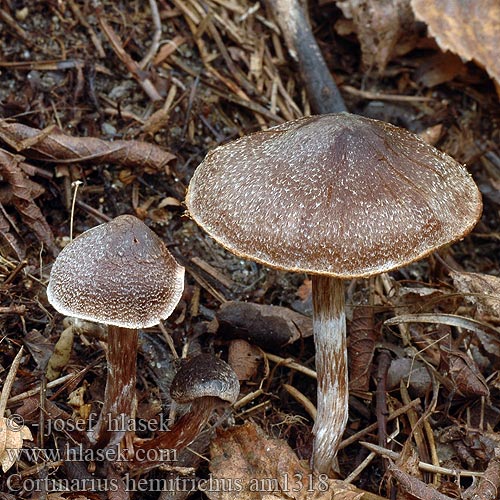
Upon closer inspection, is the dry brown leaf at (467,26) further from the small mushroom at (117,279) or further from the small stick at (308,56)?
the small mushroom at (117,279)

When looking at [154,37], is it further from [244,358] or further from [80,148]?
[244,358]

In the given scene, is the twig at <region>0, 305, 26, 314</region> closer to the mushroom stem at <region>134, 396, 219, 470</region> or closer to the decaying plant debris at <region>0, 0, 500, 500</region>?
the decaying plant debris at <region>0, 0, 500, 500</region>

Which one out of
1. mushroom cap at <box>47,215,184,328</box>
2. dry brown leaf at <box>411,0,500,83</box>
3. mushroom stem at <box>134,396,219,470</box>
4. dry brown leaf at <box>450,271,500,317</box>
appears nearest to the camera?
mushroom cap at <box>47,215,184,328</box>

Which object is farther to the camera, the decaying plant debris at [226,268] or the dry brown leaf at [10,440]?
the decaying plant debris at [226,268]

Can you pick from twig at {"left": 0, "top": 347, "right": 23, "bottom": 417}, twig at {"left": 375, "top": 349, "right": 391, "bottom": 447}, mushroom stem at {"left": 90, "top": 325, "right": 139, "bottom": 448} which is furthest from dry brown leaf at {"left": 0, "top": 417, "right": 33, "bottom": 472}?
twig at {"left": 375, "top": 349, "right": 391, "bottom": 447}

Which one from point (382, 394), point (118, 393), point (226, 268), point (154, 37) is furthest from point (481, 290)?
point (154, 37)

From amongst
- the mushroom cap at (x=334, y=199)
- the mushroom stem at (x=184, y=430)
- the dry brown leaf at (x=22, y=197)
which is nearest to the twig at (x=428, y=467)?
the mushroom stem at (x=184, y=430)

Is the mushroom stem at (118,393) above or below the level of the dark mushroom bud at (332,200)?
below
